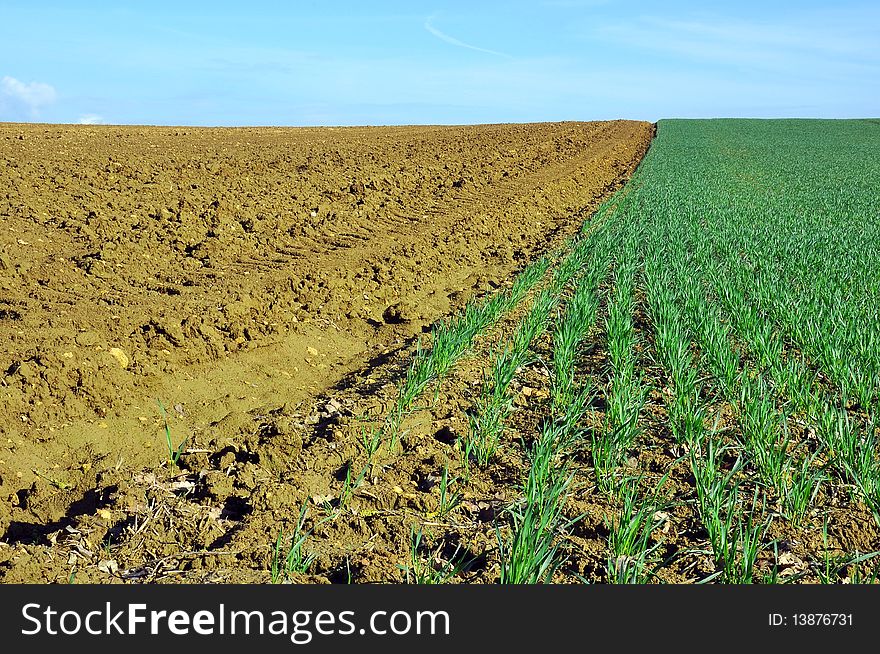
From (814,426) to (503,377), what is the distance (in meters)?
1.91

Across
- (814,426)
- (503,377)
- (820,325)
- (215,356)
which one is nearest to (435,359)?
(503,377)

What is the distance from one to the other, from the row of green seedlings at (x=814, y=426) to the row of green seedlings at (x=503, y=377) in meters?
1.46

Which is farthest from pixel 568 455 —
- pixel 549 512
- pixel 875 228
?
pixel 875 228

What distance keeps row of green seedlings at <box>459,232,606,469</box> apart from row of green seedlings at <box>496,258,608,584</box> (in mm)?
222

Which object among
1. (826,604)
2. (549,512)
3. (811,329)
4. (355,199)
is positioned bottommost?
(826,604)

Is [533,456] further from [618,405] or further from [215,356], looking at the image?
[215,356]

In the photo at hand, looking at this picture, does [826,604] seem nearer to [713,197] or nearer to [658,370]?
[658,370]

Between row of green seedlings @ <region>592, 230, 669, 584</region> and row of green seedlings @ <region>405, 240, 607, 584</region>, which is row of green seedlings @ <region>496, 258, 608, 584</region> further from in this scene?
row of green seedlings @ <region>592, 230, 669, 584</region>

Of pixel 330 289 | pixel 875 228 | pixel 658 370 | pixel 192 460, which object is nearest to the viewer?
pixel 192 460

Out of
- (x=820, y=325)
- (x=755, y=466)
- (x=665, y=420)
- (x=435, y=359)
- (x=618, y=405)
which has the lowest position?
(x=755, y=466)

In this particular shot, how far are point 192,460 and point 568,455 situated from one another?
7.03 ft

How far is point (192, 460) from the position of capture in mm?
4324

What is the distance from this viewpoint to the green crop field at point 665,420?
342 cm

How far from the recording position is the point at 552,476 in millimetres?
4051
